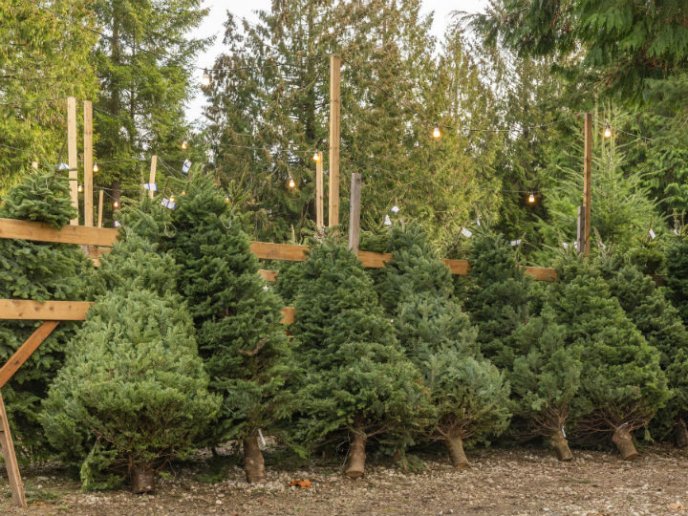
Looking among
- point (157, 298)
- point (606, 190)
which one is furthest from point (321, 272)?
point (606, 190)

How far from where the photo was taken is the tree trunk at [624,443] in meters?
7.62

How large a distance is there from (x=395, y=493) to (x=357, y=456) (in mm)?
515

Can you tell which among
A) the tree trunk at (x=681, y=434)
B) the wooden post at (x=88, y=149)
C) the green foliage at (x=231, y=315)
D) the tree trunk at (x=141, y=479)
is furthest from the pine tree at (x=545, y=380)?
the wooden post at (x=88, y=149)

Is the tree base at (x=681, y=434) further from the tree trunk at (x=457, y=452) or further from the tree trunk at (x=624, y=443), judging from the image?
the tree trunk at (x=457, y=452)

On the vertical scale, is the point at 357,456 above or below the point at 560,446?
above

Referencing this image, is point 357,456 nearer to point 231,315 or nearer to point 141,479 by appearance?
point 231,315

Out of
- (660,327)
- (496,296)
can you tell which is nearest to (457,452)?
(496,296)

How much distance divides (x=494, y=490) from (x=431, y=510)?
34.1 inches

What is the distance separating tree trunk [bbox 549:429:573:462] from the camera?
7391 millimetres

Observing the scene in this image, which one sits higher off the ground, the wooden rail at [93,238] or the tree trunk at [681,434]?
the wooden rail at [93,238]

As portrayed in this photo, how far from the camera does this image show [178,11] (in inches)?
1013

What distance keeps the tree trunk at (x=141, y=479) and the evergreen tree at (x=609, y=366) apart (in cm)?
406

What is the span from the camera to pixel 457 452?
676cm

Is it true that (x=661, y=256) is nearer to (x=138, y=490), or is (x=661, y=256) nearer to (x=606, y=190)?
(x=138, y=490)
